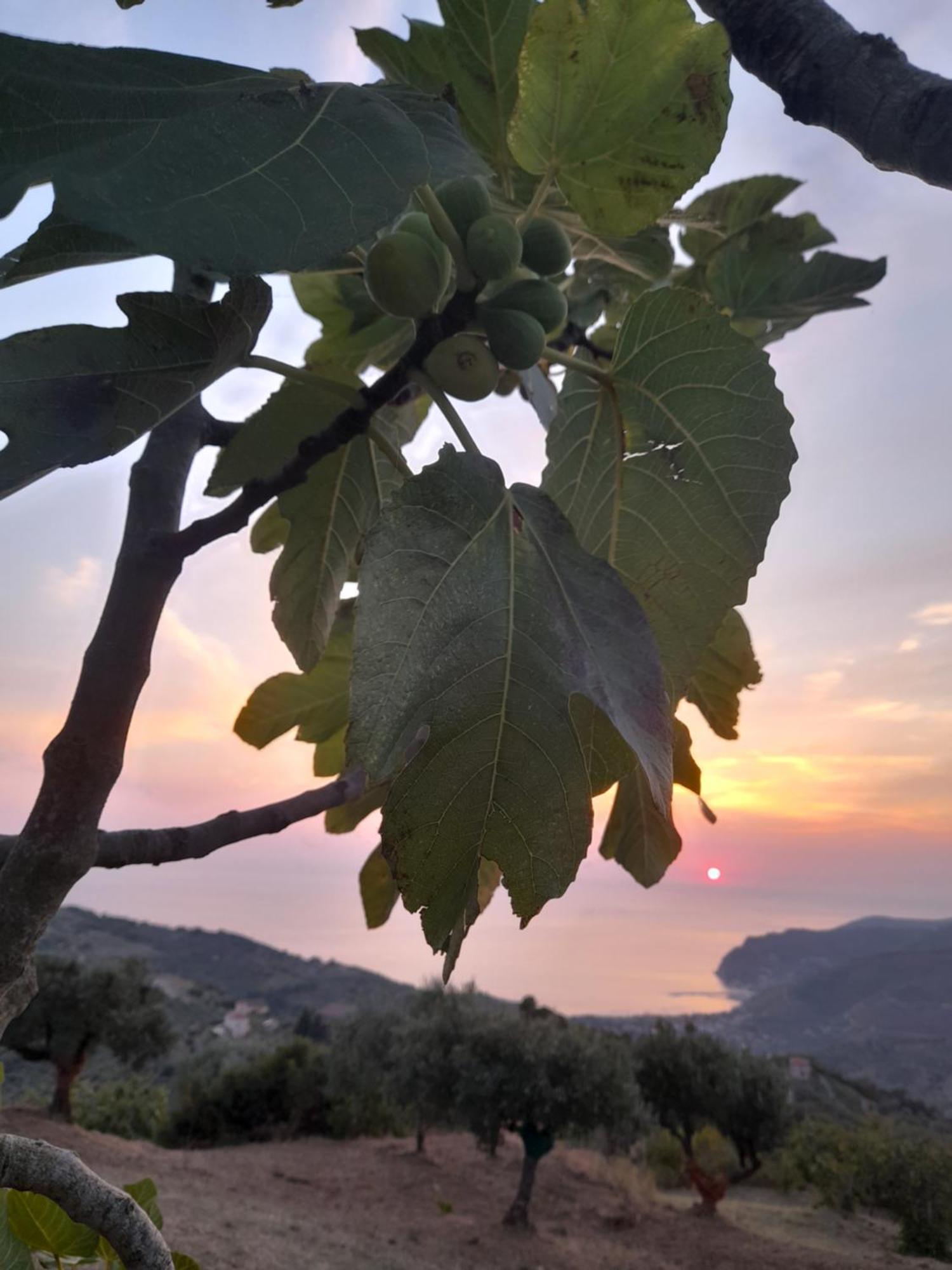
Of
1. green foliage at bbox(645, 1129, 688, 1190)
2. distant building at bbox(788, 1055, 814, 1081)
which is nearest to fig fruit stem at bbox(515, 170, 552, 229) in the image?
Result: distant building at bbox(788, 1055, 814, 1081)

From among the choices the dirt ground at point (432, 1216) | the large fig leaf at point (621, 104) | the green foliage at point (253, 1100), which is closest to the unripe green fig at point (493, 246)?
the large fig leaf at point (621, 104)

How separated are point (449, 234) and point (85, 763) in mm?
558

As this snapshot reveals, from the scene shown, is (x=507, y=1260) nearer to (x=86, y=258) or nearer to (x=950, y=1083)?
(x=86, y=258)

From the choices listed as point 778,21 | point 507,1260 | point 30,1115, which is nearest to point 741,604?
point 778,21

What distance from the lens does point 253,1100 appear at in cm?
1647

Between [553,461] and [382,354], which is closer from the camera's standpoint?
[553,461]

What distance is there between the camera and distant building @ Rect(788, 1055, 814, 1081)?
1600 centimetres

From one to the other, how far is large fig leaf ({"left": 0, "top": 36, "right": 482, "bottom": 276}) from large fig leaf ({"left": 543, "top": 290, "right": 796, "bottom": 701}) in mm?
335

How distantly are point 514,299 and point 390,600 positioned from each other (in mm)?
325

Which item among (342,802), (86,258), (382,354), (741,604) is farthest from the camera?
(382,354)

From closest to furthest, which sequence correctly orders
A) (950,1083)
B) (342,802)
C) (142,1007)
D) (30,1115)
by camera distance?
(342,802) → (30,1115) → (142,1007) → (950,1083)

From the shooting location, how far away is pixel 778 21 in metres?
0.69

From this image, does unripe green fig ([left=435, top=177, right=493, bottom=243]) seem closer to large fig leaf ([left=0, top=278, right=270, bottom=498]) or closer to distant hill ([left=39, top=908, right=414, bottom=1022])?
large fig leaf ([left=0, top=278, right=270, bottom=498])

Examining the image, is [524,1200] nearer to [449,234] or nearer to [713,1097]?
[713,1097]
